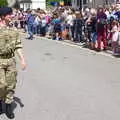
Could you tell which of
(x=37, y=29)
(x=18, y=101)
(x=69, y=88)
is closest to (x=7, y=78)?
(x=18, y=101)

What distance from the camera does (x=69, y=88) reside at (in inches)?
403

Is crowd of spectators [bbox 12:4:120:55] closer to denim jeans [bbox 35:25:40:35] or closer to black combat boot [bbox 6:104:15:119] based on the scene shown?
denim jeans [bbox 35:25:40:35]

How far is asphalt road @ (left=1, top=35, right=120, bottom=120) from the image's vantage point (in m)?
8.04

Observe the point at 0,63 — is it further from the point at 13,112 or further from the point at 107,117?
the point at 107,117

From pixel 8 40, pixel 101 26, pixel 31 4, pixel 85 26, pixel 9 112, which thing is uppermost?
pixel 8 40

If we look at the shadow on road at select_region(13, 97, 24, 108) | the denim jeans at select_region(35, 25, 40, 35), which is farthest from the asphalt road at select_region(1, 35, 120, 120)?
the denim jeans at select_region(35, 25, 40, 35)

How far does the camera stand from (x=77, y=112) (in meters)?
8.05

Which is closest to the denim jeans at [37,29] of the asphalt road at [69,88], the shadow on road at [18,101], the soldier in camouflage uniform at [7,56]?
the asphalt road at [69,88]

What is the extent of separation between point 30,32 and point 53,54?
8193 millimetres

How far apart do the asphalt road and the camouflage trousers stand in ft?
1.31

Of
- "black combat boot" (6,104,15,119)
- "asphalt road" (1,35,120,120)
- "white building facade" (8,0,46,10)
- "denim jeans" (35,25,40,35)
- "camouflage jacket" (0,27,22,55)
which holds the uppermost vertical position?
"camouflage jacket" (0,27,22,55)

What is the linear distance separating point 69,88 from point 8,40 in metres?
3.12

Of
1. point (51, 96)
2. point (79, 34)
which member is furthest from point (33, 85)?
point (79, 34)

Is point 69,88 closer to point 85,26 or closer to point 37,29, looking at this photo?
point 85,26
